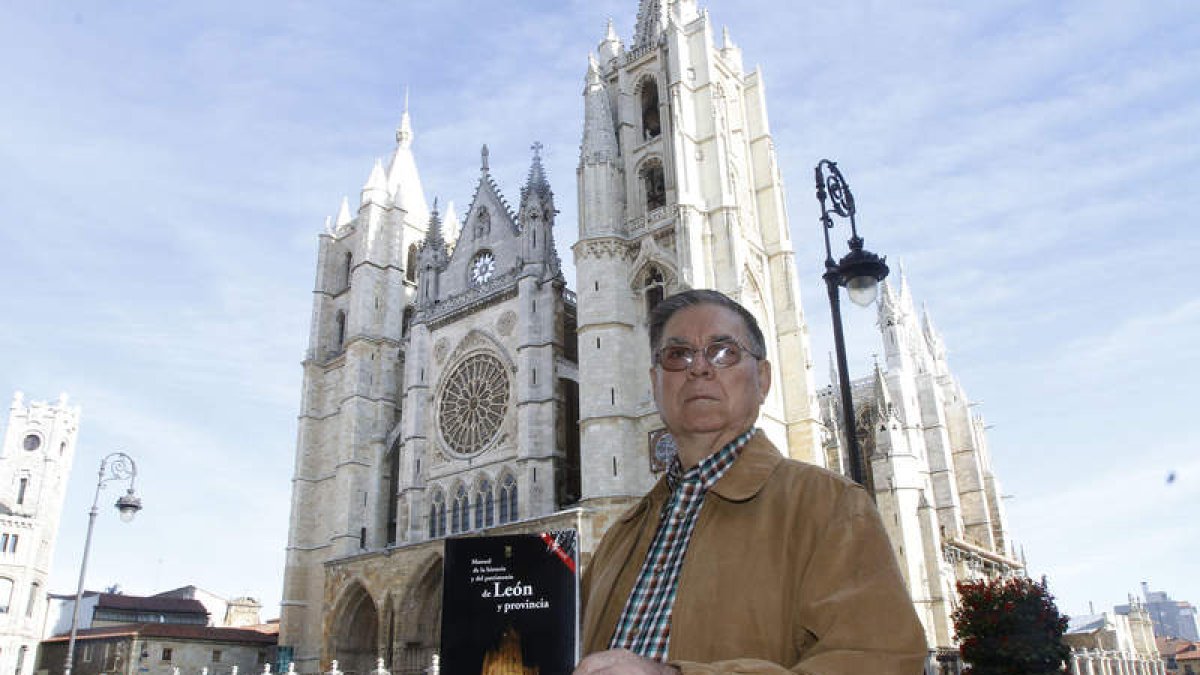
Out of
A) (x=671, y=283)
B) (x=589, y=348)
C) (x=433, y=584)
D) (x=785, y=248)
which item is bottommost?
(x=433, y=584)

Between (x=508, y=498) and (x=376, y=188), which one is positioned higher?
(x=376, y=188)

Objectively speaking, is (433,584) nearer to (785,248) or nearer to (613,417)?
(613,417)

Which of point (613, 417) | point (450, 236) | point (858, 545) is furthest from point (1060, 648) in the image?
point (450, 236)

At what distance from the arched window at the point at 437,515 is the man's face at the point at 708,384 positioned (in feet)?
86.6

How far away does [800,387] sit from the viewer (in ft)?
78.7

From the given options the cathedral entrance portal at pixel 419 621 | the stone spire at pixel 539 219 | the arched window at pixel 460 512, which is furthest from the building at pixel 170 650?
the stone spire at pixel 539 219

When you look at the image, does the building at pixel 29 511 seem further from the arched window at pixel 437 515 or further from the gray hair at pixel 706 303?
the gray hair at pixel 706 303

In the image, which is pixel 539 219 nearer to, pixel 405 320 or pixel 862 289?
pixel 405 320

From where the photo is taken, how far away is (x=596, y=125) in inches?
1047

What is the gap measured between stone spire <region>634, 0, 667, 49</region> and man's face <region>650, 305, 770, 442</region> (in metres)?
27.5

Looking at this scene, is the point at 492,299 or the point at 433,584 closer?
the point at 433,584

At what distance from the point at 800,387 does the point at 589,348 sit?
6325 millimetres

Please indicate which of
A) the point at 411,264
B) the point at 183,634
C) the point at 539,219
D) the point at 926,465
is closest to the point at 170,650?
the point at 183,634

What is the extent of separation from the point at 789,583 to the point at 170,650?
1411 inches
